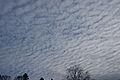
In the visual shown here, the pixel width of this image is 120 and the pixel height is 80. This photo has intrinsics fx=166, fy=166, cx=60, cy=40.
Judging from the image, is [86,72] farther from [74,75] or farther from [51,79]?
[51,79]

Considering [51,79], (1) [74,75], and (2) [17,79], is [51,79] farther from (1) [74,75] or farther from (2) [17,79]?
(2) [17,79]

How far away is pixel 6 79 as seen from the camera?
6347 centimetres

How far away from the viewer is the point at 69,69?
61.5m

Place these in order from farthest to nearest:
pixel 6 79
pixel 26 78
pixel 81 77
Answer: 1. pixel 6 79
2. pixel 81 77
3. pixel 26 78

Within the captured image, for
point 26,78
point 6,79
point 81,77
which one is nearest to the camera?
point 26,78

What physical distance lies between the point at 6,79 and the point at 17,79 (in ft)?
15.1

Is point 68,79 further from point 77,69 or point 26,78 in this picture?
point 26,78

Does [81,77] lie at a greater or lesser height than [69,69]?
lesser

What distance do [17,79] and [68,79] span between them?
2125cm

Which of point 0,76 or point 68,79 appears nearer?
point 68,79

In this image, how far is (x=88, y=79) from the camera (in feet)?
194

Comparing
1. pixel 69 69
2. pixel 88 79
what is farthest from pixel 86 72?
pixel 69 69

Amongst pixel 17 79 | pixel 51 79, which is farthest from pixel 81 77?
pixel 17 79

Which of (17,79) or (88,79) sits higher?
(17,79)
